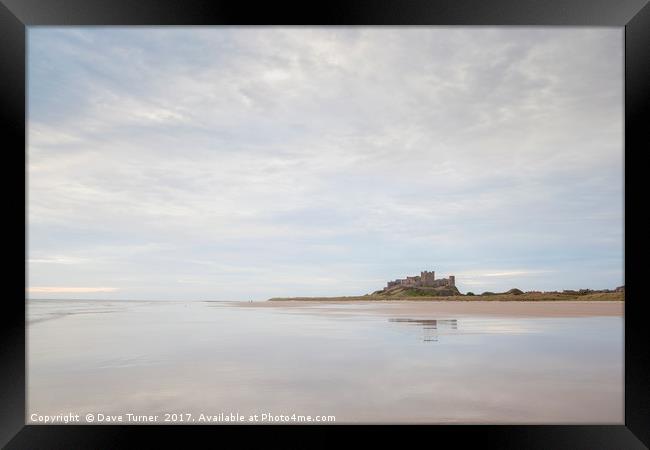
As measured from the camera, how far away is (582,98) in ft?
19.0

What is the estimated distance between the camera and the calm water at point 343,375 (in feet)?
7.88

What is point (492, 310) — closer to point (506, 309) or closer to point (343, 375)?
point (506, 309)

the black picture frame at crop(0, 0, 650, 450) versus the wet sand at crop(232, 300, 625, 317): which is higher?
the black picture frame at crop(0, 0, 650, 450)

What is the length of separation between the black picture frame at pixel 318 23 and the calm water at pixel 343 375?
0.54ft

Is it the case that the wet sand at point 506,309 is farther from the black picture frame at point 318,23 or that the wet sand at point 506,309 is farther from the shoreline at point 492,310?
the black picture frame at point 318,23

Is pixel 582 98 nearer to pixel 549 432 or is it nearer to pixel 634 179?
pixel 634 179

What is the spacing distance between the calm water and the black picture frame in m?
0.17

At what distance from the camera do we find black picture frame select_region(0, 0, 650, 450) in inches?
82.0

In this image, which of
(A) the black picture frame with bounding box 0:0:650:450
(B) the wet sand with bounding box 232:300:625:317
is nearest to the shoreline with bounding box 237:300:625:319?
(B) the wet sand with bounding box 232:300:625:317

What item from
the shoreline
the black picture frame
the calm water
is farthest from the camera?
the shoreline

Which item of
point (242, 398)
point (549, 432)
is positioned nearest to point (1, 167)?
point (242, 398)

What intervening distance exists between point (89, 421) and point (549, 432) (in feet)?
8.04

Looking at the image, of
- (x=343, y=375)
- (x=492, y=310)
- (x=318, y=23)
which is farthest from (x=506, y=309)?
(x=318, y=23)

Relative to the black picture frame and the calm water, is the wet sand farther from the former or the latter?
the black picture frame
